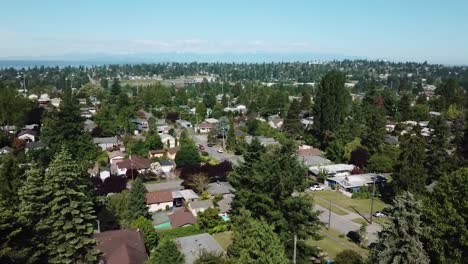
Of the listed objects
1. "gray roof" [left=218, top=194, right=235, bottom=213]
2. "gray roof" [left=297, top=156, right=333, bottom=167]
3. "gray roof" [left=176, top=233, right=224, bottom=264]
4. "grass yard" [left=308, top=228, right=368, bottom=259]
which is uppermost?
"gray roof" [left=297, top=156, right=333, bottom=167]

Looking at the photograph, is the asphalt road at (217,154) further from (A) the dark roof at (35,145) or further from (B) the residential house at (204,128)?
(A) the dark roof at (35,145)

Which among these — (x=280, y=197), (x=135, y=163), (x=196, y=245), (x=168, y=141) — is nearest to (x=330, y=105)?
(x=168, y=141)

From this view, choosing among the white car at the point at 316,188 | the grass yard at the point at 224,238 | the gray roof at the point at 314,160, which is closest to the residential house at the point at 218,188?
the grass yard at the point at 224,238

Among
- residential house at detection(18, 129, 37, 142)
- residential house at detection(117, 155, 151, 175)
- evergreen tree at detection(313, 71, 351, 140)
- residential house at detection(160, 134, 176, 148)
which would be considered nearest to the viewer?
residential house at detection(117, 155, 151, 175)

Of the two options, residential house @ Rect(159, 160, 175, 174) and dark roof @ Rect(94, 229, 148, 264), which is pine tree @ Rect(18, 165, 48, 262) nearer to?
dark roof @ Rect(94, 229, 148, 264)

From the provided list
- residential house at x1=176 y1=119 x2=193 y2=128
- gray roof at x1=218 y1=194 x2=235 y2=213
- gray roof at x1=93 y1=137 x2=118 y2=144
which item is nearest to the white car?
gray roof at x1=218 y1=194 x2=235 y2=213

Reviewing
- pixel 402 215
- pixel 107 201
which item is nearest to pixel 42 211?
pixel 402 215
